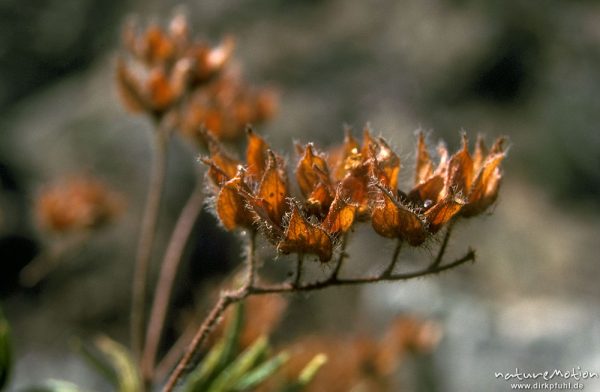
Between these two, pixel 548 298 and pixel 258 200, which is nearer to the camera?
pixel 258 200

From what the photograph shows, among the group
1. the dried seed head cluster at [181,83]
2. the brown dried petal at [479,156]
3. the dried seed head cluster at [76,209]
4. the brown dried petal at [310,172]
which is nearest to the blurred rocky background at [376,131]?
the dried seed head cluster at [76,209]

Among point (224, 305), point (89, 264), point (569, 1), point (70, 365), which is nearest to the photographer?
point (224, 305)

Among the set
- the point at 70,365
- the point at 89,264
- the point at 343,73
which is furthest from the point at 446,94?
the point at 70,365

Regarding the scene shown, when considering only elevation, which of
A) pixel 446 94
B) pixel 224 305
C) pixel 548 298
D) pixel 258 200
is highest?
pixel 258 200

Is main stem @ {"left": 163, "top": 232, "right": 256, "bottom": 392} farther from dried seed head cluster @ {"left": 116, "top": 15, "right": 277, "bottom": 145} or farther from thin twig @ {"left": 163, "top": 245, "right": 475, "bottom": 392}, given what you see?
dried seed head cluster @ {"left": 116, "top": 15, "right": 277, "bottom": 145}

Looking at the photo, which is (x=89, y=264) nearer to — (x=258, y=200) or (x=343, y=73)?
(x=343, y=73)

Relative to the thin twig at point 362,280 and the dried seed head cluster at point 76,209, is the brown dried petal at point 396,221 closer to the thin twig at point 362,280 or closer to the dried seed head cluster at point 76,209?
the thin twig at point 362,280

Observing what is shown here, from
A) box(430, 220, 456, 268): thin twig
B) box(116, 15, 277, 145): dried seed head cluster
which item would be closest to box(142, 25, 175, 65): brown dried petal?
box(116, 15, 277, 145): dried seed head cluster

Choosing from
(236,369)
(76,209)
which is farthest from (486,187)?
(76,209)
